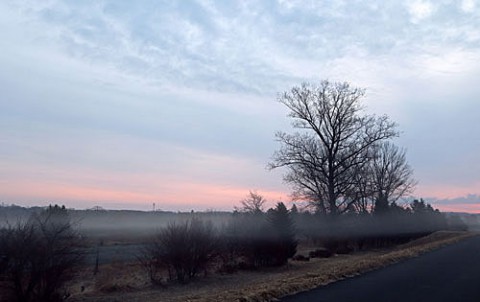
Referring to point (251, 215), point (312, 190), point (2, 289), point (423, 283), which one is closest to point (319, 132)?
point (312, 190)

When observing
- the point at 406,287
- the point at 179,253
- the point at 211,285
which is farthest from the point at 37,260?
the point at 406,287

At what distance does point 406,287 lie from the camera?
14820mm

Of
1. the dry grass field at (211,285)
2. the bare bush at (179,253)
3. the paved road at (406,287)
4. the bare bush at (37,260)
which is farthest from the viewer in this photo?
the bare bush at (179,253)

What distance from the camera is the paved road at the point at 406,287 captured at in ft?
42.0

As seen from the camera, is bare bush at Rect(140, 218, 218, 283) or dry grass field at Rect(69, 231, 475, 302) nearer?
dry grass field at Rect(69, 231, 475, 302)

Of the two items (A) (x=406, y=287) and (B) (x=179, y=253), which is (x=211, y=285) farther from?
(A) (x=406, y=287)

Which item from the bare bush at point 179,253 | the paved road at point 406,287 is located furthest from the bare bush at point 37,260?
the paved road at point 406,287

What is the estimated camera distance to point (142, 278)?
2228 cm

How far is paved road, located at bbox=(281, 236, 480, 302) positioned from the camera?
12.8 metres

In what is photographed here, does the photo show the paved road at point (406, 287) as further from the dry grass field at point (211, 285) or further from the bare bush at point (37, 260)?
the bare bush at point (37, 260)

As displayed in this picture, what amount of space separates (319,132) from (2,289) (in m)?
39.2

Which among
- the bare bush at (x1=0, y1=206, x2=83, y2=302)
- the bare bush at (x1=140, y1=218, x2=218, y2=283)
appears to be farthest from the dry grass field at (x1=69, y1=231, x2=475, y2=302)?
the bare bush at (x1=0, y1=206, x2=83, y2=302)

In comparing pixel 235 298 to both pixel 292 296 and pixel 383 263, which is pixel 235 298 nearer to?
pixel 292 296

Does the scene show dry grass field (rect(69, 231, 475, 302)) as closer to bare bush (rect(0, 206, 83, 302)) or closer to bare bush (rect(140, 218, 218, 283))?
bare bush (rect(140, 218, 218, 283))
